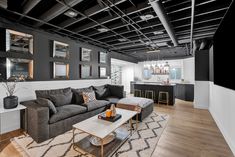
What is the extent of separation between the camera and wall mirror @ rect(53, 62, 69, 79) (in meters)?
3.97

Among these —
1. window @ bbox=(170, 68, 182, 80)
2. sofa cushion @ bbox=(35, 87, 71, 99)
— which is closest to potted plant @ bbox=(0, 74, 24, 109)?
sofa cushion @ bbox=(35, 87, 71, 99)

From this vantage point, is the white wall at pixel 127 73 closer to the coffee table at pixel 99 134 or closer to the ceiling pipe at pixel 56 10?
the ceiling pipe at pixel 56 10

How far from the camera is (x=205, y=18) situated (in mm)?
3221

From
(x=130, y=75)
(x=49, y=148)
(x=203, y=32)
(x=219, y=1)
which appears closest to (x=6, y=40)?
(x=49, y=148)

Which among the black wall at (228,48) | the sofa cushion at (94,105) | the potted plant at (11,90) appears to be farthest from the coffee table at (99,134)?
the black wall at (228,48)

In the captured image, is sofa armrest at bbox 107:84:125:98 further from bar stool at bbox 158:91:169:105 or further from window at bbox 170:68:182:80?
window at bbox 170:68:182:80

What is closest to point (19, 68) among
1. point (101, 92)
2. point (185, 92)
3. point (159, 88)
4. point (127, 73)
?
point (101, 92)

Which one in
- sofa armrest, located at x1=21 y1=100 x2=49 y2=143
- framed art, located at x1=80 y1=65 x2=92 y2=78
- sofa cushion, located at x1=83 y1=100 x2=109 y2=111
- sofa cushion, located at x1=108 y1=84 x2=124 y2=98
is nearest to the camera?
sofa armrest, located at x1=21 y1=100 x2=49 y2=143

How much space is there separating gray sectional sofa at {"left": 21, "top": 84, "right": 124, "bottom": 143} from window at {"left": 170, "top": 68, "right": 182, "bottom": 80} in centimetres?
674

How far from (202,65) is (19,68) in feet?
22.0

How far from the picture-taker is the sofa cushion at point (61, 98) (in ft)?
10.9

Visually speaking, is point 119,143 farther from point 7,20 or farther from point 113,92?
point 7,20

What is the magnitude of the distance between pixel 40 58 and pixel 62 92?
1217mm

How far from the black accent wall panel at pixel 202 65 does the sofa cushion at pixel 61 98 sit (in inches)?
213
